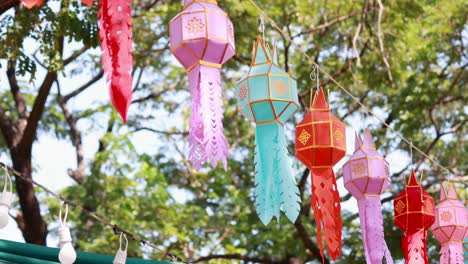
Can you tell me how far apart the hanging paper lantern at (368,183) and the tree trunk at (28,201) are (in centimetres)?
355

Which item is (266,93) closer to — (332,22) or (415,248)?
(415,248)

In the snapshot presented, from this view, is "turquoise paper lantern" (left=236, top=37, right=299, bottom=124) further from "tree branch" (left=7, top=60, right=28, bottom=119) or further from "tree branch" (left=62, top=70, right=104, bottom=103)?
"tree branch" (left=62, top=70, right=104, bottom=103)

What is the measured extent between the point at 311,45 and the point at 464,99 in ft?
5.13

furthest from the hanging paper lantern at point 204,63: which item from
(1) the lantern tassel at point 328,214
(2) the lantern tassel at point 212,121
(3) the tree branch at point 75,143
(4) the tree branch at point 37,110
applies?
(3) the tree branch at point 75,143

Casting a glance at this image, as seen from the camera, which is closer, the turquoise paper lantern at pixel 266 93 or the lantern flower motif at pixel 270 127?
the lantern flower motif at pixel 270 127

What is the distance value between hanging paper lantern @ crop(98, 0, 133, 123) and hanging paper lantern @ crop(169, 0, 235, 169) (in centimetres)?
57

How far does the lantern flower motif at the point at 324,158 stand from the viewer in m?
3.90

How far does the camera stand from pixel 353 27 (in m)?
8.96

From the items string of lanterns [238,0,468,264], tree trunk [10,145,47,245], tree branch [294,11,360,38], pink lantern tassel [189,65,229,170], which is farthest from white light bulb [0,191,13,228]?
tree branch [294,11,360,38]

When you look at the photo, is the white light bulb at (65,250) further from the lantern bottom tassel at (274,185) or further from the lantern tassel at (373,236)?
the lantern tassel at (373,236)

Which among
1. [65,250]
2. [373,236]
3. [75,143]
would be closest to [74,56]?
[75,143]

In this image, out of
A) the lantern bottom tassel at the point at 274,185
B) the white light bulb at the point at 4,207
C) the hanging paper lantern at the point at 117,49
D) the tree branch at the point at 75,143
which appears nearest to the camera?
the hanging paper lantern at the point at 117,49

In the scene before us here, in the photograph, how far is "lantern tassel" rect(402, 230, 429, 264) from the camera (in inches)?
192

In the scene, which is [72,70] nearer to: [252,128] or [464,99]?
[252,128]
